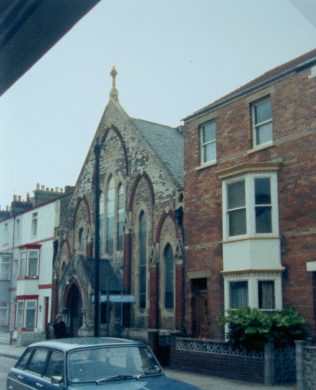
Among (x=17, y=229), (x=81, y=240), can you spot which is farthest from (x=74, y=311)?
(x=17, y=229)

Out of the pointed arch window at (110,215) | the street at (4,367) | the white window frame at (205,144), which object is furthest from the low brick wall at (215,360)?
the pointed arch window at (110,215)

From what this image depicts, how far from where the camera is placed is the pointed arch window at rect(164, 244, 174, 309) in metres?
23.4

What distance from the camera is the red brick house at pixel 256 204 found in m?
16.1

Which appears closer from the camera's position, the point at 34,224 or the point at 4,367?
the point at 4,367

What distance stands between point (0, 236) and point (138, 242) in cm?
1979

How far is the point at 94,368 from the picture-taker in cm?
708

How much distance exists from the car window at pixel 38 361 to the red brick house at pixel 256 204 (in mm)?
9511

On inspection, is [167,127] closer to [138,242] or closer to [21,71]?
[138,242]

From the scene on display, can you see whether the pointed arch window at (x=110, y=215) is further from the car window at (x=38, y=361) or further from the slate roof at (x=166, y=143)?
the car window at (x=38, y=361)

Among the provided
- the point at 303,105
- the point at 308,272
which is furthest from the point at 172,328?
the point at 303,105

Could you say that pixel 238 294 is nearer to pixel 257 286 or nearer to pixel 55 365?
pixel 257 286

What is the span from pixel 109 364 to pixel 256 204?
35.8ft

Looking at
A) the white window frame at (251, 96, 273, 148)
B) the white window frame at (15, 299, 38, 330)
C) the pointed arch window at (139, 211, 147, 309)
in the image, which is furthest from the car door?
the white window frame at (15, 299, 38, 330)

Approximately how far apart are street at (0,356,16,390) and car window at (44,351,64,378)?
6.88 m
